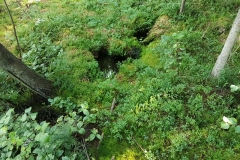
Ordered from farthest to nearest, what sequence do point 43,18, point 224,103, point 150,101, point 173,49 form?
point 43,18
point 173,49
point 150,101
point 224,103

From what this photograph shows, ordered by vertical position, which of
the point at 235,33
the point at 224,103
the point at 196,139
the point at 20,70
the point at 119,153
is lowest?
the point at 119,153

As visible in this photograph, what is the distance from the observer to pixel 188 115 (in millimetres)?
4289

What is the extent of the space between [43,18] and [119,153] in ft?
18.0

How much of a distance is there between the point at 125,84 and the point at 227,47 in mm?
2353

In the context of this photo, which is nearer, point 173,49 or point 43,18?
point 173,49

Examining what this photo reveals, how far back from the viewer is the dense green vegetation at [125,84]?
383 cm

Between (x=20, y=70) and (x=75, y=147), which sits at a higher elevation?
(x=20, y=70)

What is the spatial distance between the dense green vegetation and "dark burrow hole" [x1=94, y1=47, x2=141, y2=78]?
0.06 meters

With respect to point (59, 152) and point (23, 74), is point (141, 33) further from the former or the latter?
point (59, 152)

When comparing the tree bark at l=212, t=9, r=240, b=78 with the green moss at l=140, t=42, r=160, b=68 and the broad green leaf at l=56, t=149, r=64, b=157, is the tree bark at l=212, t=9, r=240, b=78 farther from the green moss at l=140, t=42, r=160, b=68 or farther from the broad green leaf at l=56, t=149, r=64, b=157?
the broad green leaf at l=56, t=149, r=64, b=157

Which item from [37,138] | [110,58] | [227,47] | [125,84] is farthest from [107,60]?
[37,138]

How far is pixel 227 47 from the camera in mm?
4215

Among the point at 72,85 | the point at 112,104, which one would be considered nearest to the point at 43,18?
the point at 72,85

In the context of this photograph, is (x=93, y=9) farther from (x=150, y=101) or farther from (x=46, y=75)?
(x=150, y=101)
